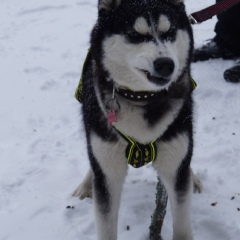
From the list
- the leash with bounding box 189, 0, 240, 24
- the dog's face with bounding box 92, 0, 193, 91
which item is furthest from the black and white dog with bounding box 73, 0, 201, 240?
the leash with bounding box 189, 0, 240, 24

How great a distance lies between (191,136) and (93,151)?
0.49 meters

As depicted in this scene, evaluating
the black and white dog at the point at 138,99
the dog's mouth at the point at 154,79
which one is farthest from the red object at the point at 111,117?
the dog's mouth at the point at 154,79

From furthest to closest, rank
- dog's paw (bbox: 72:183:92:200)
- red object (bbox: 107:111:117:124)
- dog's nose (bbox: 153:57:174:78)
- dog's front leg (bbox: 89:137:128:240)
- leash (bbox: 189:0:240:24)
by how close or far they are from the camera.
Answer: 1. dog's paw (bbox: 72:183:92:200)
2. leash (bbox: 189:0:240:24)
3. dog's front leg (bbox: 89:137:128:240)
4. red object (bbox: 107:111:117:124)
5. dog's nose (bbox: 153:57:174:78)

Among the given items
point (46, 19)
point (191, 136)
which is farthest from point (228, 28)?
point (46, 19)

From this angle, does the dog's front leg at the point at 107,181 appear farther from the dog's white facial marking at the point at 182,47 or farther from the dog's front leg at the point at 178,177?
the dog's white facial marking at the point at 182,47

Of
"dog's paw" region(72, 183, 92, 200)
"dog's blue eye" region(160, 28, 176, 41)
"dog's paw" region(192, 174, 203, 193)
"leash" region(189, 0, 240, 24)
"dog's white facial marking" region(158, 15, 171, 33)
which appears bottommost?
"dog's paw" region(192, 174, 203, 193)

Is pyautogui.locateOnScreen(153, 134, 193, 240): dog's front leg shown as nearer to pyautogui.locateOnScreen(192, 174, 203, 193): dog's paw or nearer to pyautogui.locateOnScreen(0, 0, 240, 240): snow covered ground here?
pyautogui.locateOnScreen(0, 0, 240, 240): snow covered ground

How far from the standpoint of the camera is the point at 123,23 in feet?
6.10

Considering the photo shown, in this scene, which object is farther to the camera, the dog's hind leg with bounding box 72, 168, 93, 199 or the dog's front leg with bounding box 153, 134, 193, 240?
the dog's hind leg with bounding box 72, 168, 93, 199

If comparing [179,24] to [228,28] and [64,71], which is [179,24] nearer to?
[228,28]

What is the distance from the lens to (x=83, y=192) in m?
2.78

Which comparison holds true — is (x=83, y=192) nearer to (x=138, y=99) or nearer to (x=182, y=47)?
(x=138, y=99)

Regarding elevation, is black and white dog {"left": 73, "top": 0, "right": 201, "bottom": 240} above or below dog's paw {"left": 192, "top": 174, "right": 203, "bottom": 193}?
above

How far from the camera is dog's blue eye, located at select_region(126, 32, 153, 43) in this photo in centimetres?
183
